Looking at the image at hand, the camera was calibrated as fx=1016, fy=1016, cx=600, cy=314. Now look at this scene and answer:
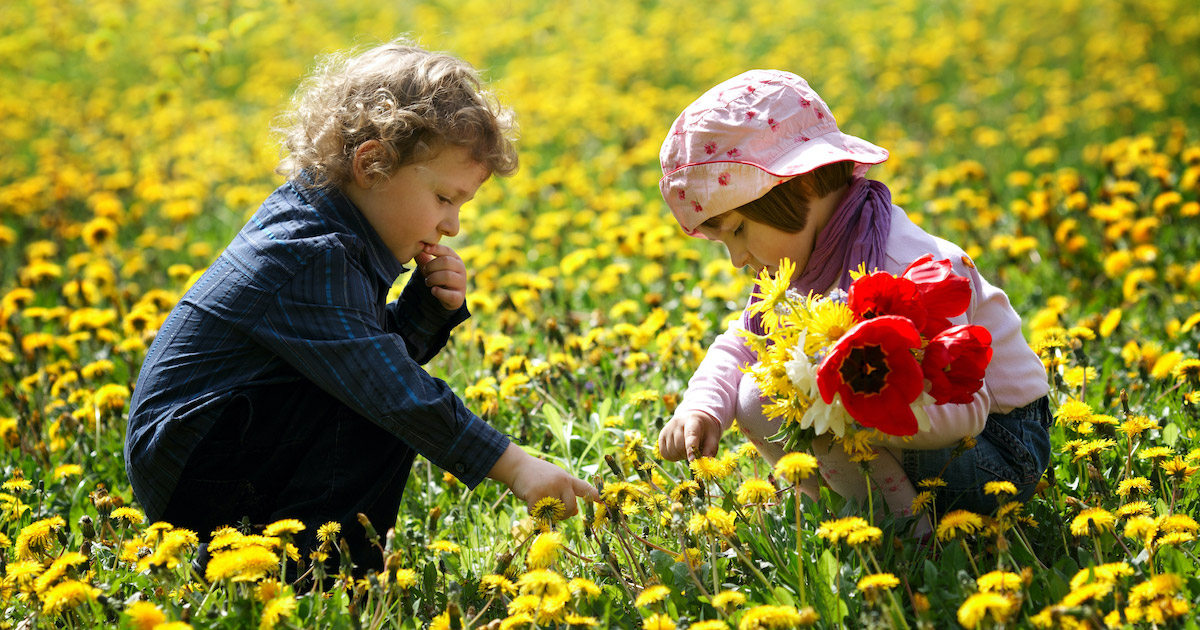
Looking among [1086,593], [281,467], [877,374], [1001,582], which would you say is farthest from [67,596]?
[1086,593]

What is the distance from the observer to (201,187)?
245 inches

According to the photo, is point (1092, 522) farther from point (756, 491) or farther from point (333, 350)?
point (333, 350)

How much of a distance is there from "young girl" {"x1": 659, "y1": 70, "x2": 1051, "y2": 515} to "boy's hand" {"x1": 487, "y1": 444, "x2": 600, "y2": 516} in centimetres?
21

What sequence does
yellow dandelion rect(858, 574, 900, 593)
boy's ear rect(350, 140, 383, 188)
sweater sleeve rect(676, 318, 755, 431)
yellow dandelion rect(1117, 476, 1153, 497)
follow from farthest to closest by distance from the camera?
boy's ear rect(350, 140, 383, 188), sweater sleeve rect(676, 318, 755, 431), yellow dandelion rect(1117, 476, 1153, 497), yellow dandelion rect(858, 574, 900, 593)

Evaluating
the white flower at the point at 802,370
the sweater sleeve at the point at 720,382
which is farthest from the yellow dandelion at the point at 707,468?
the white flower at the point at 802,370

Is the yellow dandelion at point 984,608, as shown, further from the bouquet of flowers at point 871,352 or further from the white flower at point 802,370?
the white flower at point 802,370

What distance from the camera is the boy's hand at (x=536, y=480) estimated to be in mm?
2074

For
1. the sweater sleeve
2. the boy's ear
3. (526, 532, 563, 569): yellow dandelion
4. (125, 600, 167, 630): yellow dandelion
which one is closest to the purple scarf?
the sweater sleeve

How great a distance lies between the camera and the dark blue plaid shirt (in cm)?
206

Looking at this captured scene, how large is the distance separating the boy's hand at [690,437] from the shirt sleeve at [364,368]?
1.14 feet

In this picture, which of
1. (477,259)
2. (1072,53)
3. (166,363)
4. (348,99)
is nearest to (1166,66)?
(1072,53)

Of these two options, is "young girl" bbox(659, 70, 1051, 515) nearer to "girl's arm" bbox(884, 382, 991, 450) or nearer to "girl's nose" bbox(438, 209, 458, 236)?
"girl's arm" bbox(884, 382, 991, 450)

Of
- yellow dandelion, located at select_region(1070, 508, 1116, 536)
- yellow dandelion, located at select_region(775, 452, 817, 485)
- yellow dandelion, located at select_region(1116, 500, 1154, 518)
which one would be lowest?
yellow dandelion, located at select_region(1116, 500, 1154, 518)

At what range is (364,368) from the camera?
81.0 inches
